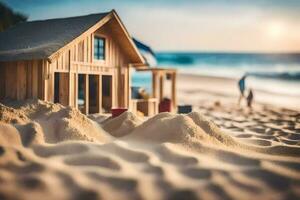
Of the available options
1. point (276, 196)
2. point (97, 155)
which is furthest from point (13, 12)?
point (276, 196)

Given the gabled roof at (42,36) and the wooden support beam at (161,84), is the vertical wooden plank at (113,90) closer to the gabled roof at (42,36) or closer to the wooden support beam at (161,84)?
the gabled roof at (42,36)

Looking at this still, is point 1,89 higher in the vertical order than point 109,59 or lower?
lower

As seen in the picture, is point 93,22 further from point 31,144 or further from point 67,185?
point 67,185

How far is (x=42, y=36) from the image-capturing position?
12008 millimetres

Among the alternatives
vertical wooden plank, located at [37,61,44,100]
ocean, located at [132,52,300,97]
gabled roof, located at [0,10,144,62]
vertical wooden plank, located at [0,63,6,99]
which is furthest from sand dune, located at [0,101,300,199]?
ocean, located at [132,52,300,97]

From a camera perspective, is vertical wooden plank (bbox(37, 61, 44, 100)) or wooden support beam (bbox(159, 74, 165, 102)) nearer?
vertical wooden plank (bbox(37, 61, 44, 100))

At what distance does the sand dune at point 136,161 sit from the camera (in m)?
4.29

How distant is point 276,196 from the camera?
429 cm

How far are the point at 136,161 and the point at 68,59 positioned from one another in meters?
6.43

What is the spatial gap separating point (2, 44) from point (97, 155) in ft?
28.7

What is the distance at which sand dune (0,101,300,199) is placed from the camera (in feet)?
14.1

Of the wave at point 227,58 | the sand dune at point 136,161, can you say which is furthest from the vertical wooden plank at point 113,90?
the wave at point 227,58

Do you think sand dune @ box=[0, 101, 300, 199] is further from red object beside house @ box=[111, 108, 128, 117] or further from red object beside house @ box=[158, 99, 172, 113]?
red object beside house @ box=[158, 99, 172, 113]

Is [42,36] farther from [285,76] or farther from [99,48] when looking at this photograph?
[285,76]
